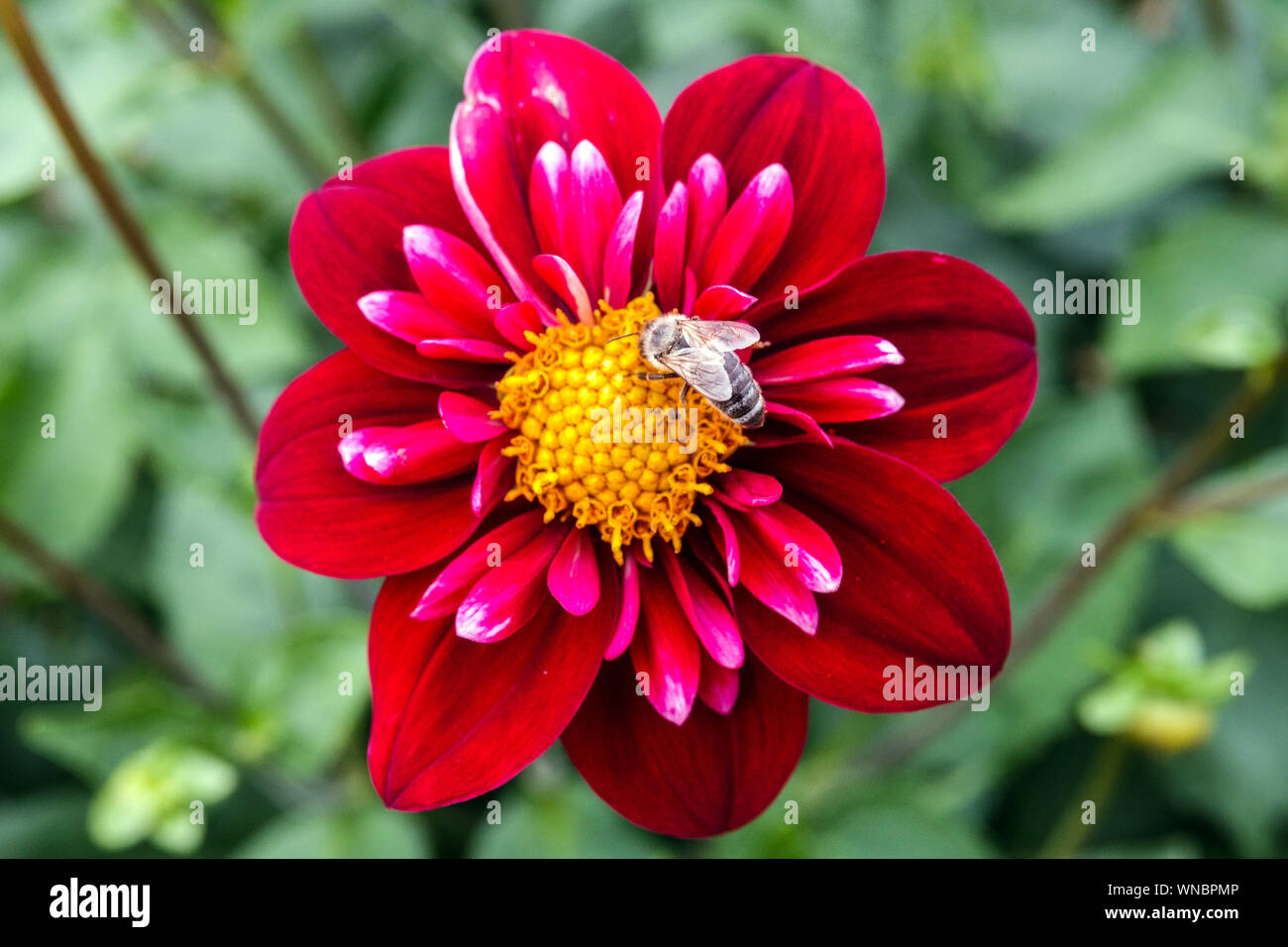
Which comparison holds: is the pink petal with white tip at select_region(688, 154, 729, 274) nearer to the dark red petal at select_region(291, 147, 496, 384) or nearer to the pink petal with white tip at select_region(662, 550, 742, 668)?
the dark red petal at select_region(291, 147, 496, 384)

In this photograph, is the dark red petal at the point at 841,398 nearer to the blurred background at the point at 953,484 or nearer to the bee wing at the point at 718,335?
the bee wing at the point at 718,335

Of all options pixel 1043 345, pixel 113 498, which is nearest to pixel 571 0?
pixel 1043 345

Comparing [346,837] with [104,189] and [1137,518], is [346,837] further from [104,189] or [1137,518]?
[1137,518]

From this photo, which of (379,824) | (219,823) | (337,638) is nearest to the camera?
(337,638)

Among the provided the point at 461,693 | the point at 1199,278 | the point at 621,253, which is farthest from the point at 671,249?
the point at 1199,278

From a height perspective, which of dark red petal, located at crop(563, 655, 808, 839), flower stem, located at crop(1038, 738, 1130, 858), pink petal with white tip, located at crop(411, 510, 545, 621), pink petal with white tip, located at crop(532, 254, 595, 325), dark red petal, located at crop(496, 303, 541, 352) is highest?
pink petal with white tip, located at crop(532, 254, 595, 325)

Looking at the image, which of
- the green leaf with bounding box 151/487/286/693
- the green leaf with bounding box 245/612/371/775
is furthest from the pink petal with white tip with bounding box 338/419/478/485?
the green leaf with bounding box 151/487/286/693

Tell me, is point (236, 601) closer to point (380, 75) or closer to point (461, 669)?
point (461, 669)
